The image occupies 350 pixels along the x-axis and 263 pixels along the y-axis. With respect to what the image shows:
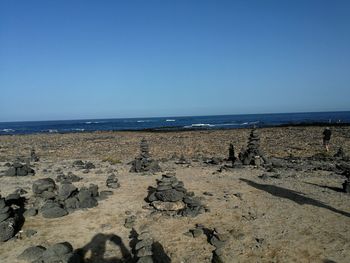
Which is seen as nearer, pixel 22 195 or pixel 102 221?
pixel 102 221

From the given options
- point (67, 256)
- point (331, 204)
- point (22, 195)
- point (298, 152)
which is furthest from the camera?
point (298, 152)

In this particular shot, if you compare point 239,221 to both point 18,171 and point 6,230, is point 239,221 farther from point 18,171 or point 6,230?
point 18,171

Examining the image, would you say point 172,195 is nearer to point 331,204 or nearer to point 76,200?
point 76,200

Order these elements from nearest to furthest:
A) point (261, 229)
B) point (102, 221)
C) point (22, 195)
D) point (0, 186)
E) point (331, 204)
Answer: point (261, 229) < point (102, 221) < point (331, 204) < point (22, 195) < point (0, 186)

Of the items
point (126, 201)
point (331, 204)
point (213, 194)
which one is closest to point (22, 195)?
point (126, 201)

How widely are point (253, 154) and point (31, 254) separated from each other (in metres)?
17.2

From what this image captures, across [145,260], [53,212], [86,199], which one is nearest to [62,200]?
[86,199]

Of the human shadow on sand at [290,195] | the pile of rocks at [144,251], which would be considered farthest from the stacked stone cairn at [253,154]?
the pile of rocks at [144,251]

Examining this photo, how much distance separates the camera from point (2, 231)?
11.5 metres

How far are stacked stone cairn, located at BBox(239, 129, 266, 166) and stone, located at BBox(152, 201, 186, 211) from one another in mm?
10777

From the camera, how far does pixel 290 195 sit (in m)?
15.9

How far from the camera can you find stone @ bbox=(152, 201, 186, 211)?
14156 mm

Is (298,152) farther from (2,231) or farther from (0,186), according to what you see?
(2,231)

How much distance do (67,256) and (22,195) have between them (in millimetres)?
9167
